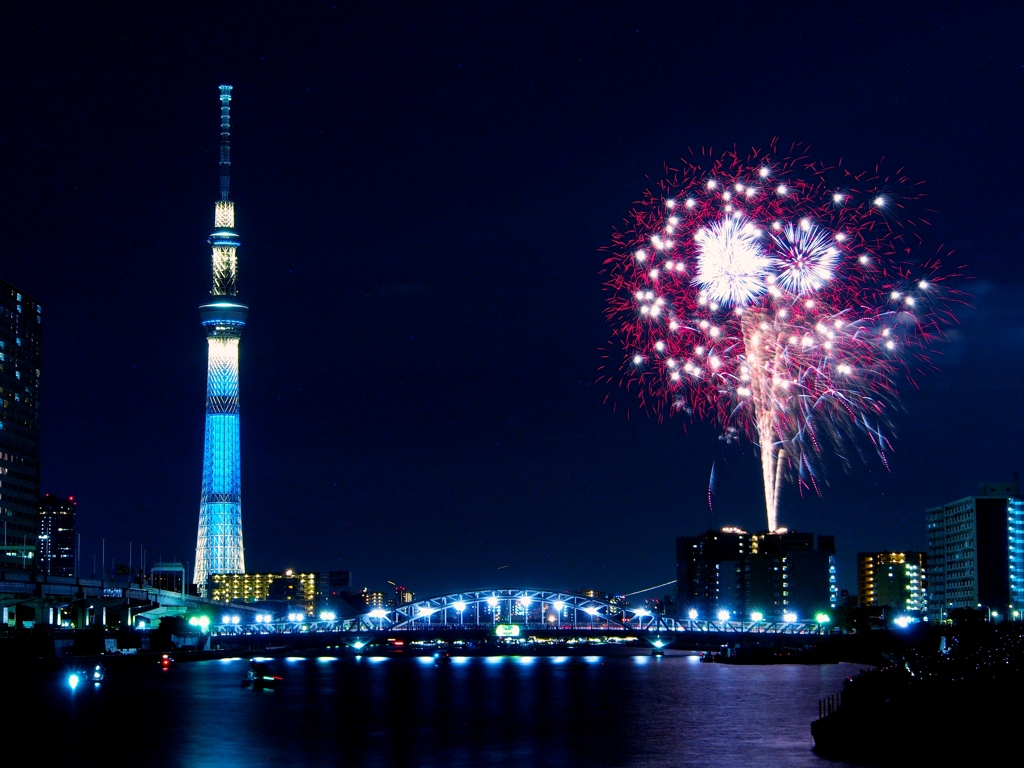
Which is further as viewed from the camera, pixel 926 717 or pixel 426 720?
pixel 426 720

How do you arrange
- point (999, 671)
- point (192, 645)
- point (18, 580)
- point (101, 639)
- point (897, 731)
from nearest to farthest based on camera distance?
point (897, 731) → point (999, 671) → point (18, 580) → point (101, 639) → point (192, 645)

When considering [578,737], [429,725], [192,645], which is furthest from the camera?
[192,645]

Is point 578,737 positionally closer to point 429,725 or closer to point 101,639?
point 429,725

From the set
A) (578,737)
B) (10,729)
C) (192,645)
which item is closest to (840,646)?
(192,645)

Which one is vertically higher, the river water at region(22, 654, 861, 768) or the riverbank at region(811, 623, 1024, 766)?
the riverbank at region(811, 623, 1024, 766)

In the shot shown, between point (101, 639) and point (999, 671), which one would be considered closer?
point (999, 671)

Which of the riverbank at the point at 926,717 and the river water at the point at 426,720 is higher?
the riverbank at the point at 926,717

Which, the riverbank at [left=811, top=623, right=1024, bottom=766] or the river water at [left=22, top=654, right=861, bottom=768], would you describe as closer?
the riverbank at [left=811, top=623, right=1024, bottom=766]

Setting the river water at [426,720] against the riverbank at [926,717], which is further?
the river water at [426,720]
